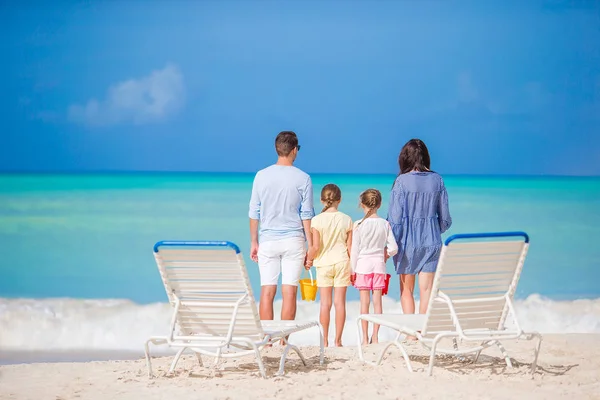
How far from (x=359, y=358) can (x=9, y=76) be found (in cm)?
3696

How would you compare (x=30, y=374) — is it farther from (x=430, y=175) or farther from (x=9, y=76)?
(x=9, y=76)

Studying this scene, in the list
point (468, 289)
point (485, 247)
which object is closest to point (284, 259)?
point (468, 289)

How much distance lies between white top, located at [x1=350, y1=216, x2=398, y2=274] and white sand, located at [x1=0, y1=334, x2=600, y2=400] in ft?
1.84

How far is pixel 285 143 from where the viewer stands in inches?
217

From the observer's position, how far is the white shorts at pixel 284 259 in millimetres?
5496

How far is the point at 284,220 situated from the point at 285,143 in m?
0.48

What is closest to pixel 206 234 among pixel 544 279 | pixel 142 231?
pixel 142 231

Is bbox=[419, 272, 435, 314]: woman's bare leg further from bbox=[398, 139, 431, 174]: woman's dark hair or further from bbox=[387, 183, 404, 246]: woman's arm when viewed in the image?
bbox=[398, 139, 431, 174]: woman's dark hair

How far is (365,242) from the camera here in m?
5.74

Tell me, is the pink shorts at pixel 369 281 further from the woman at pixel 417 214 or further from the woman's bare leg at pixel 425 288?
the woman's bare leg at pixel 425 288

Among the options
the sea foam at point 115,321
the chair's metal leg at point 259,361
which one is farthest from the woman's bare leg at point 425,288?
the chair's metal leg at point 259,361

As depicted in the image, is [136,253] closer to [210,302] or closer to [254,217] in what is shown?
[254,217]

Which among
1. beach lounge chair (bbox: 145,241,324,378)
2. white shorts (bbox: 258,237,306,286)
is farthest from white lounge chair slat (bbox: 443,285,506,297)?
white shorts (bbox: 258,237,306,286)

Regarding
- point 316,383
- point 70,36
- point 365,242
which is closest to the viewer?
point 316,383
